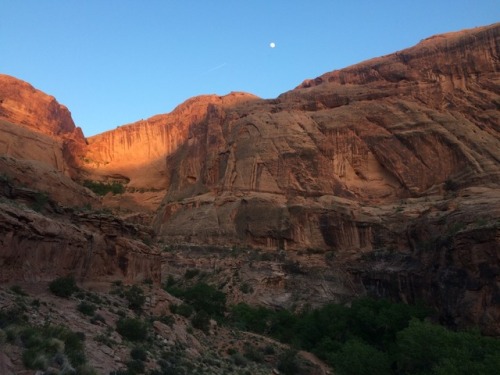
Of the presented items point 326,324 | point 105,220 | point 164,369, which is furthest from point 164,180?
point 164,369

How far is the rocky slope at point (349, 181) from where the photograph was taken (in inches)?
1353

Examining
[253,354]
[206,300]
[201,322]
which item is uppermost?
[201,322]

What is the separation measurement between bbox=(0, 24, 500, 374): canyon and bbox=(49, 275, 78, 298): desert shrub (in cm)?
89

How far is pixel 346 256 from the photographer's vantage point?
145 feet

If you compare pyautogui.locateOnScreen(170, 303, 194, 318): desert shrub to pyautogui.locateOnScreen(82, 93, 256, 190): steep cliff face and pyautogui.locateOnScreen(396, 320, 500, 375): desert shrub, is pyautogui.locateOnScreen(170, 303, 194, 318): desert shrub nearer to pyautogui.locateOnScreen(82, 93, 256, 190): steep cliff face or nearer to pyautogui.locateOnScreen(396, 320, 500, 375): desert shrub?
pyautogui.locateOnScreen(396, 320, 500, 375): desert shrub

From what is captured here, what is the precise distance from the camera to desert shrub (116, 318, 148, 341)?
17031mm

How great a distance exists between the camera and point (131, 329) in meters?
17.2

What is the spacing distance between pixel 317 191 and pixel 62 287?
120 ft

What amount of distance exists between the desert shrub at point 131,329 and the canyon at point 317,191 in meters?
3.84

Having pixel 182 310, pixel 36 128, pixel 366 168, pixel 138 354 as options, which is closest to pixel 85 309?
pixel 138 354

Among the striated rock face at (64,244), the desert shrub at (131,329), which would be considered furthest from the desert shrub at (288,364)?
the desert shrub at (131,329)

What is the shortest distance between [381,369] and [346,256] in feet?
68.1

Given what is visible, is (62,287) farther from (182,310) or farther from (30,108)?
(30,108)

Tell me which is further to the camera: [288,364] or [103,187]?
[103,187]
